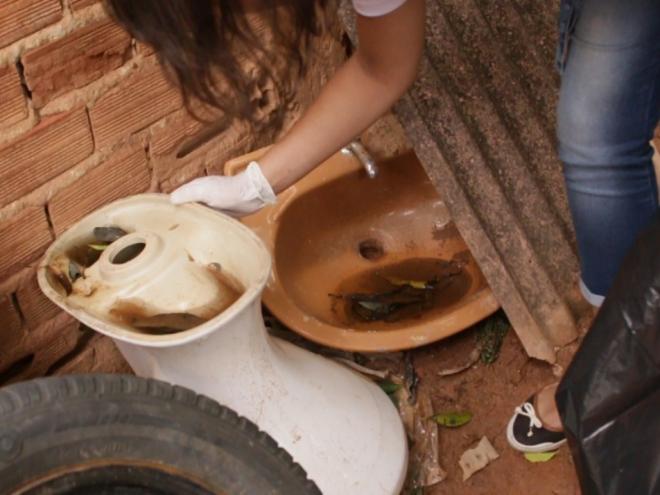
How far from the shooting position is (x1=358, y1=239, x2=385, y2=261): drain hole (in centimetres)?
182

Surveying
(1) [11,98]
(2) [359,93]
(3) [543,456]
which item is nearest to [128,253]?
(1) [11,98]

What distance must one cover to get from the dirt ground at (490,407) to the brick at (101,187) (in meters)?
0.60

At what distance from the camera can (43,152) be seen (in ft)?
4.37

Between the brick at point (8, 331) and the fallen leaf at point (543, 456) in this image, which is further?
the fallen leaf at point (543, 456)

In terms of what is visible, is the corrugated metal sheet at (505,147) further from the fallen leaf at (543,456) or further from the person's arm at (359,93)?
the person's arm at (359,93)

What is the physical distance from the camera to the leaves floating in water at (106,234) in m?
1.28

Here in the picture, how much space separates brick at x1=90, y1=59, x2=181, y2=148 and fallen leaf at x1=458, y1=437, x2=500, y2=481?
0.76m

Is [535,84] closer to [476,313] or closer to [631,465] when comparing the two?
[476,313]

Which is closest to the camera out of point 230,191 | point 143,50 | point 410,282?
point 230,191

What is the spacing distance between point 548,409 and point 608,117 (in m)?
0.56

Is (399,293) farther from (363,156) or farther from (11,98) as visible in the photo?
(11,98)

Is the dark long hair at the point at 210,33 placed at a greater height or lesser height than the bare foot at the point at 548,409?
greater

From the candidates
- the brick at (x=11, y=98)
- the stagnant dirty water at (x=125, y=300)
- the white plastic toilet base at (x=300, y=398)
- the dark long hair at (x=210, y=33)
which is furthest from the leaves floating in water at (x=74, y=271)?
the dark long hair at (x=210, y=33)

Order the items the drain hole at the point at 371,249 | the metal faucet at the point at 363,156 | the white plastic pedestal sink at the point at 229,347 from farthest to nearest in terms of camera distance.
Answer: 1. the drain hole at the point at 371,249
2. the metal faucet at the point at 363,156
3. the white plastic pedestal sink at the point at 229,347
